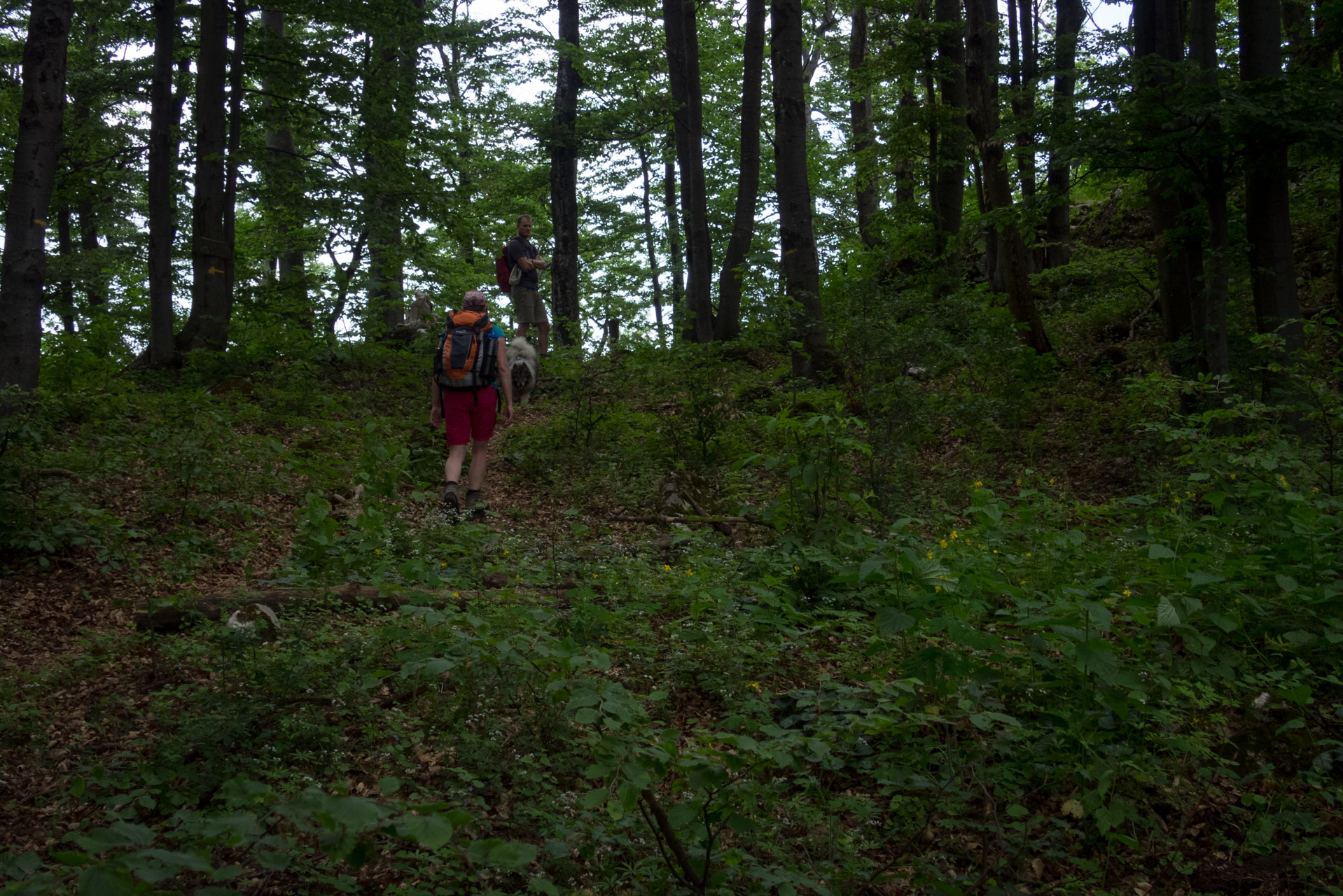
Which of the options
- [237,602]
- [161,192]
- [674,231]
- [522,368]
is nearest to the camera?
[237,602]

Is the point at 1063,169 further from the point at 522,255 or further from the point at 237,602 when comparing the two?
the point at 237,602

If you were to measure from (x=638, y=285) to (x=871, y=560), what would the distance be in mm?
26865

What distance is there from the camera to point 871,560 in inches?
132

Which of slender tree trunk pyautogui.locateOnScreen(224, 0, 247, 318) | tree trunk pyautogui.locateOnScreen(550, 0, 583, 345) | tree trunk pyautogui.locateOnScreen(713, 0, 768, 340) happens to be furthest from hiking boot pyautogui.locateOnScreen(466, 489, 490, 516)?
tree trunk pyautogui.locateOnScreen(550, 0, 583, 345)

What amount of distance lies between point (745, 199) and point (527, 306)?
428 centimetres

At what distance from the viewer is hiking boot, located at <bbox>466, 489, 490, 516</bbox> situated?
727cm

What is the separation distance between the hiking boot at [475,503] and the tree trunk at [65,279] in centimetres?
1020

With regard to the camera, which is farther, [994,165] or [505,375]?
[994,165]

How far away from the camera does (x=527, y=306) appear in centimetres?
1204

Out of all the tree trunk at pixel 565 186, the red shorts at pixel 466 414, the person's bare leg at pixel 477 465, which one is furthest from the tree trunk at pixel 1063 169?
the person's bare leg at pixel 477 465

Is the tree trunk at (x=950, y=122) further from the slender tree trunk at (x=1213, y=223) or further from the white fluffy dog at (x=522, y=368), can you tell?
the white fluffy dog at (x=522, y=368)

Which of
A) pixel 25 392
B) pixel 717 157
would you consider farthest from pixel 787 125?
pixel 717 157

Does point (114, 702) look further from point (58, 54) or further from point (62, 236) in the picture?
point (62, 236)

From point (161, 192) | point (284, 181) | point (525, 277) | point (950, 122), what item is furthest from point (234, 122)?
point (950, 122)
